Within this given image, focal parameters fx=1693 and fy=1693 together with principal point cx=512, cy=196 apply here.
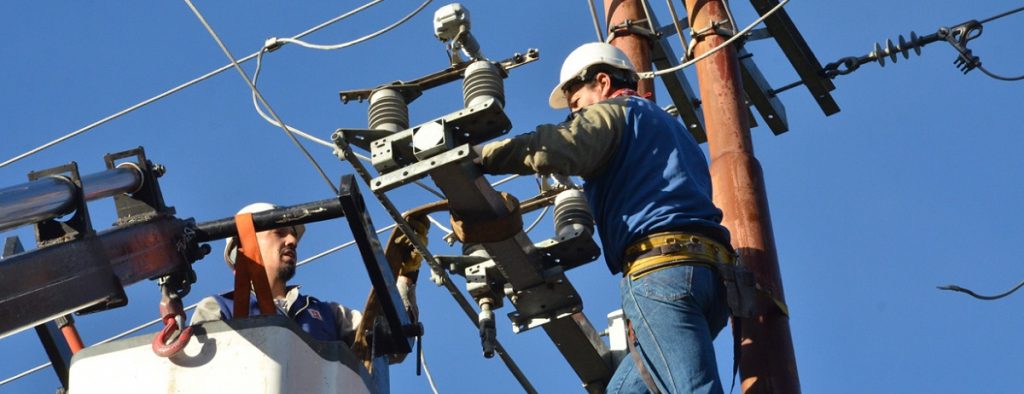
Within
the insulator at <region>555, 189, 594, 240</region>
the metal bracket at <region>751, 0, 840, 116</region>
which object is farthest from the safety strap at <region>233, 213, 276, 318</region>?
the metal bracket at <region>751, 0, 840, 116</region>

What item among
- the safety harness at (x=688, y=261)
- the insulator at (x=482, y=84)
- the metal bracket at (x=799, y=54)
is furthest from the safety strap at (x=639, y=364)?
the metal bracket at (x=799, y=54)

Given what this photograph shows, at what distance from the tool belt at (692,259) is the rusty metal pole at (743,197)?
0.45 m

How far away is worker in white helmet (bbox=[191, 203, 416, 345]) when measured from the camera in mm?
6598

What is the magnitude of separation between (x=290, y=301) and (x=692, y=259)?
184 cm

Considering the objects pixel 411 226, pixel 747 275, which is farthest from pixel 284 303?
pixel 747 275

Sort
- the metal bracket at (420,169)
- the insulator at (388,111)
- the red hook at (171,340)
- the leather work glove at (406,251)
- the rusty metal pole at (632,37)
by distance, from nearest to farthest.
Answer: the red hook at (171,340)
the metal bracket at (420,169)
the insulator at (388,111)
the leather work glove at (406,251)
the rusty metal pole at (632,37)

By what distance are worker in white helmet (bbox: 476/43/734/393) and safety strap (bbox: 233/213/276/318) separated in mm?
865

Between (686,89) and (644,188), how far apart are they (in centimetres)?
325

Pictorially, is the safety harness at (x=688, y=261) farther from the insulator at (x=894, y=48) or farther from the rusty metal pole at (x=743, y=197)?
the insulator at (x=894, y=48)

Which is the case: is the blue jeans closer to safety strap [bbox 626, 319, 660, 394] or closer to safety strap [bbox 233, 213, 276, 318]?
safety strap [bbox 626, 319, 660, 394]

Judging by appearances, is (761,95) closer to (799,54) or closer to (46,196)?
(799,54)

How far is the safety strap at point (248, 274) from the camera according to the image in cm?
578

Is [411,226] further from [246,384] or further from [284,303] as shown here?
[246,384]

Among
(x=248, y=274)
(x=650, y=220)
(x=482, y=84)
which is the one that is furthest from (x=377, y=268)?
(x=650, y=220)
